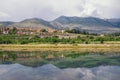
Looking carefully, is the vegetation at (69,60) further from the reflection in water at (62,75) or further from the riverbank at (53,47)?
the riverbank at (53,47)

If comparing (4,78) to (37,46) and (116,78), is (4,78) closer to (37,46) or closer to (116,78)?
(116,78)

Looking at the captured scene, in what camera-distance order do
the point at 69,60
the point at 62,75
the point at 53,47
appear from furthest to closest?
the point at 53,47 → the point at 69,60 → the point at 62,75

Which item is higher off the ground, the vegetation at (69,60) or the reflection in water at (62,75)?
the reflection in water at (62,75)

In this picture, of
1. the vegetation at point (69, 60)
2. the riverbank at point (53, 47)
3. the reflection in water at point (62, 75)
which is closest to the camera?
the reflection in water at point (62, 75)

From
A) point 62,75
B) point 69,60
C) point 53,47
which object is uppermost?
point 62,75

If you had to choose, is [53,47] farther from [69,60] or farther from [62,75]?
[62,75]

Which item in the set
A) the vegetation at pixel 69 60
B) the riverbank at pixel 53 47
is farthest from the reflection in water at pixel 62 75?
the riverbank at pixel 53 47

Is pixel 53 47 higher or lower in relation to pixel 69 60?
lower

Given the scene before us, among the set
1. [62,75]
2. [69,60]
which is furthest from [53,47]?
[62,75]

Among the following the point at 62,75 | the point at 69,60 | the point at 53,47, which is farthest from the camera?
the point at 53,47

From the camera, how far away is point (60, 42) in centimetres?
9875

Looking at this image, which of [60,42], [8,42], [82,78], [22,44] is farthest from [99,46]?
[82,78]

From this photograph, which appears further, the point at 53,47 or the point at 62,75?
the point at 53,47

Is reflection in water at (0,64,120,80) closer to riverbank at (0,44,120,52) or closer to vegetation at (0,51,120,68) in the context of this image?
vegetation at (0,51,120,68)
